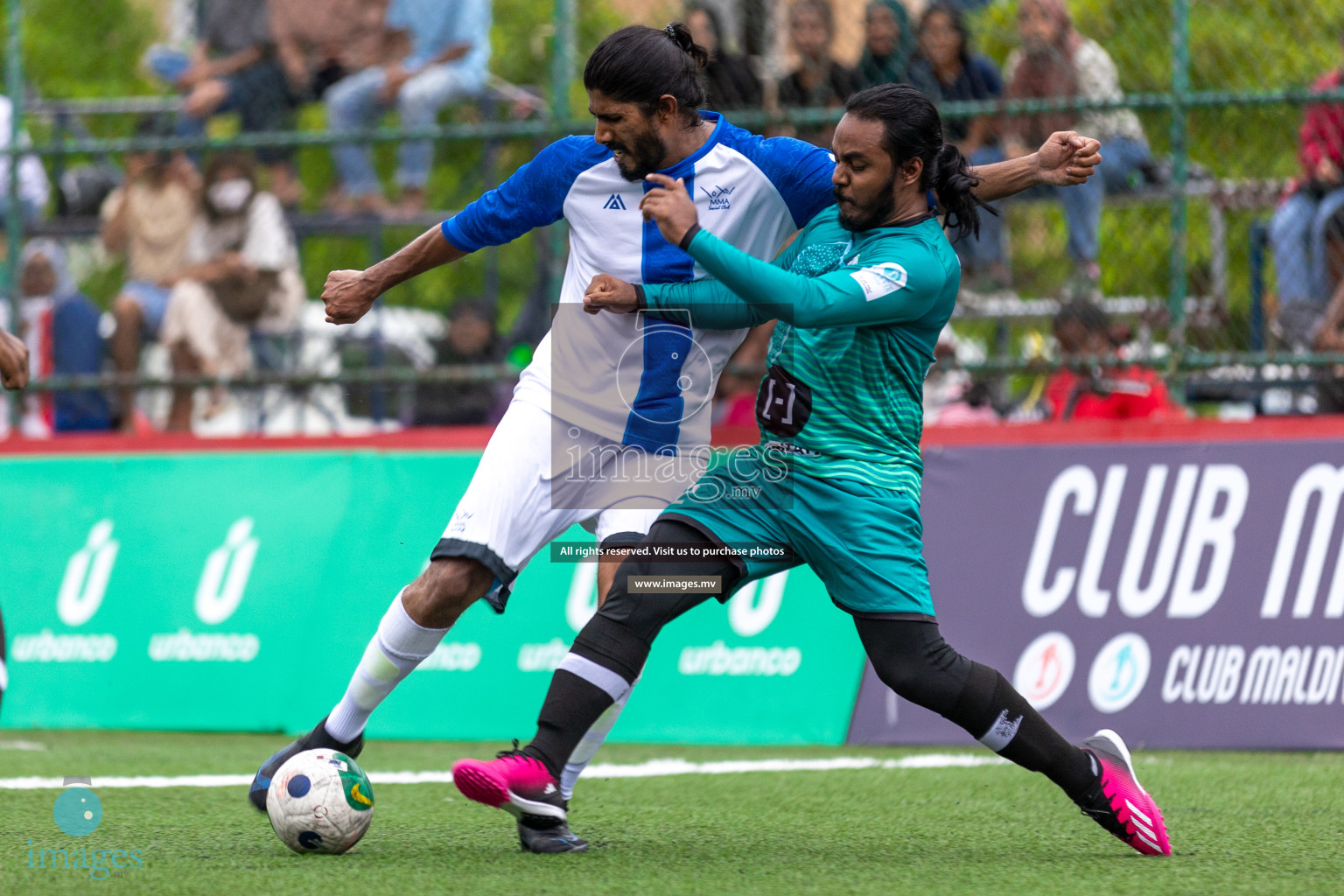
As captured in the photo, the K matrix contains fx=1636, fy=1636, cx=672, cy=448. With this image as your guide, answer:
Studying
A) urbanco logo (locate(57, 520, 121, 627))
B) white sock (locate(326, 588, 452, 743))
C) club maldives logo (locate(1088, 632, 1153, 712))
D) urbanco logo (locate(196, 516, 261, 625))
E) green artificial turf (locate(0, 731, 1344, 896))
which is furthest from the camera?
urbanco logo (locate(57, 520, 121, 627))

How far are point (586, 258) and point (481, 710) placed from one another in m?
3.48

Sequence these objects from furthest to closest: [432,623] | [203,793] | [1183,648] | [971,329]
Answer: [971,329], [1183,648], [203,793], [432,623]

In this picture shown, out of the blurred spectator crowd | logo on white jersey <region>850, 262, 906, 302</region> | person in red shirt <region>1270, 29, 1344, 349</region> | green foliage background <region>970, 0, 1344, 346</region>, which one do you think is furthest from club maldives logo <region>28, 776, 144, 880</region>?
person in red shirt <region>1270, 29, 1344, 349</region>

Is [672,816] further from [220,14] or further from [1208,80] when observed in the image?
[220,14]

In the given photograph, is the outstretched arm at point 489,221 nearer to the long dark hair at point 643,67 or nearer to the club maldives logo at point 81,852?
the long dark hair at point 643,67

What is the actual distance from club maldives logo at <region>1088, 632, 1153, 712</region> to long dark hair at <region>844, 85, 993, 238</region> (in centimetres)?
334

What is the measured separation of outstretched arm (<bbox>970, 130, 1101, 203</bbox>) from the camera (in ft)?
14.6

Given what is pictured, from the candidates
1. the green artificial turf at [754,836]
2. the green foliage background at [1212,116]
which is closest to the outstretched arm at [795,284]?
the green artificial turf at [754,836]

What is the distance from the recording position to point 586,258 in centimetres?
469

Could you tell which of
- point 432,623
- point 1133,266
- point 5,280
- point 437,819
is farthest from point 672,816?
point 5,280

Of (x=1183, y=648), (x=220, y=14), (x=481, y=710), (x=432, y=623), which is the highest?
(x=220, y=14)

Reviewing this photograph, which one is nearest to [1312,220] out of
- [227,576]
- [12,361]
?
[227,576]

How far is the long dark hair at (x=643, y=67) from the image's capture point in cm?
428

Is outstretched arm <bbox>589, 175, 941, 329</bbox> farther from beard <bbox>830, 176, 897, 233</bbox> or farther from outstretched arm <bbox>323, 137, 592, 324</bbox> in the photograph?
outstretched arm <bbox>323, 137, 592, 324</bbox>
